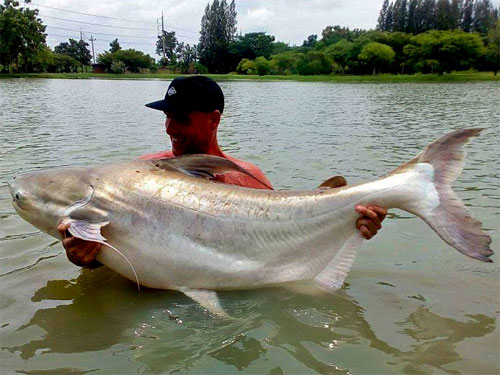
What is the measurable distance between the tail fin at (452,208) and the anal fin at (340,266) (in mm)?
458

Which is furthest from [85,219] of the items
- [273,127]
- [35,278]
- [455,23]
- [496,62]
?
[455,23]

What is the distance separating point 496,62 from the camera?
62.1 meters

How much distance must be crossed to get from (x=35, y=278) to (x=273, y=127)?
459 inches

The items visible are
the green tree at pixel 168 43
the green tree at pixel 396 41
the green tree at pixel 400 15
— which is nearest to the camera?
the green tree at pixel 396 41

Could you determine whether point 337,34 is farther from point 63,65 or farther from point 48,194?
point 48,194

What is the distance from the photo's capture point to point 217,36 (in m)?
102

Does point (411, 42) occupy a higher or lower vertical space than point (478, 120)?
higher

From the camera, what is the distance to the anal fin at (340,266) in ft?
9.93

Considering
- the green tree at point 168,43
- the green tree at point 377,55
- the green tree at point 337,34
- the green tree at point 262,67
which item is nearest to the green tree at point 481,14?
the green tree at point 337,34

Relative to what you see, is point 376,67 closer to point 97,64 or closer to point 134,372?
point 97,64

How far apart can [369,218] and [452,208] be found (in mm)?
449

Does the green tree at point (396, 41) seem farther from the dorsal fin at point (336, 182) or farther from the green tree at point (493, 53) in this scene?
the dorsal fin at point (336, 182)

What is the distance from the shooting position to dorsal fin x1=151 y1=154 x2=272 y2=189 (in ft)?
10.3

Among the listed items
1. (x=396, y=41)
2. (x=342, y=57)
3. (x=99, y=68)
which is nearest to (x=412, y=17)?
(x=396, y=41)
